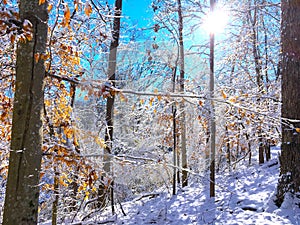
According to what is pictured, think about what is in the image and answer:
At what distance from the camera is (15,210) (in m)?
1.61

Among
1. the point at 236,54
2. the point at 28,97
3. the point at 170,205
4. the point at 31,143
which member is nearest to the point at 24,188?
the point at 31,143

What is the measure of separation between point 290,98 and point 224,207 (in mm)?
2245

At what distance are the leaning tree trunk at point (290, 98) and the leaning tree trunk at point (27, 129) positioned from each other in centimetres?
334

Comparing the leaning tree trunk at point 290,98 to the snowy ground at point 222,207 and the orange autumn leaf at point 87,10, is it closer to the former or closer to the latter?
the snowy ground at point 222,207

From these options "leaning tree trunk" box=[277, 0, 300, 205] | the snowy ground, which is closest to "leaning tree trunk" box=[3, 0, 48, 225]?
the snowy ground

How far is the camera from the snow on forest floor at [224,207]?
12.8ft

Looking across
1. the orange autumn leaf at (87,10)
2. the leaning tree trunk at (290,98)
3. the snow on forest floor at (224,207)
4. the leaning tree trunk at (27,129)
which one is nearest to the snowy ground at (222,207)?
the snow on forest floor at (224,207)

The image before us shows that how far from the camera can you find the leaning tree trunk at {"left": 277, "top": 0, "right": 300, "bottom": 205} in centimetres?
384

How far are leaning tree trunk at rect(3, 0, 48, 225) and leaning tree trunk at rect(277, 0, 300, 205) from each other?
3340 millimetres

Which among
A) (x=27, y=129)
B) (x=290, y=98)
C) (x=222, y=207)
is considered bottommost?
(x=222, y=207)

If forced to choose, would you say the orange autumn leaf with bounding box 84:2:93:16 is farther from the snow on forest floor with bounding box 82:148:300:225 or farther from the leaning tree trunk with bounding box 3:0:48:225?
the snow on forest floor with bounding box 82:148:300:225

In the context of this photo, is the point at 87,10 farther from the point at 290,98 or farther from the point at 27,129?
the point at 290,98

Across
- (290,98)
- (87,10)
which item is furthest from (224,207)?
(87,10)

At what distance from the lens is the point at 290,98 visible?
398cm
